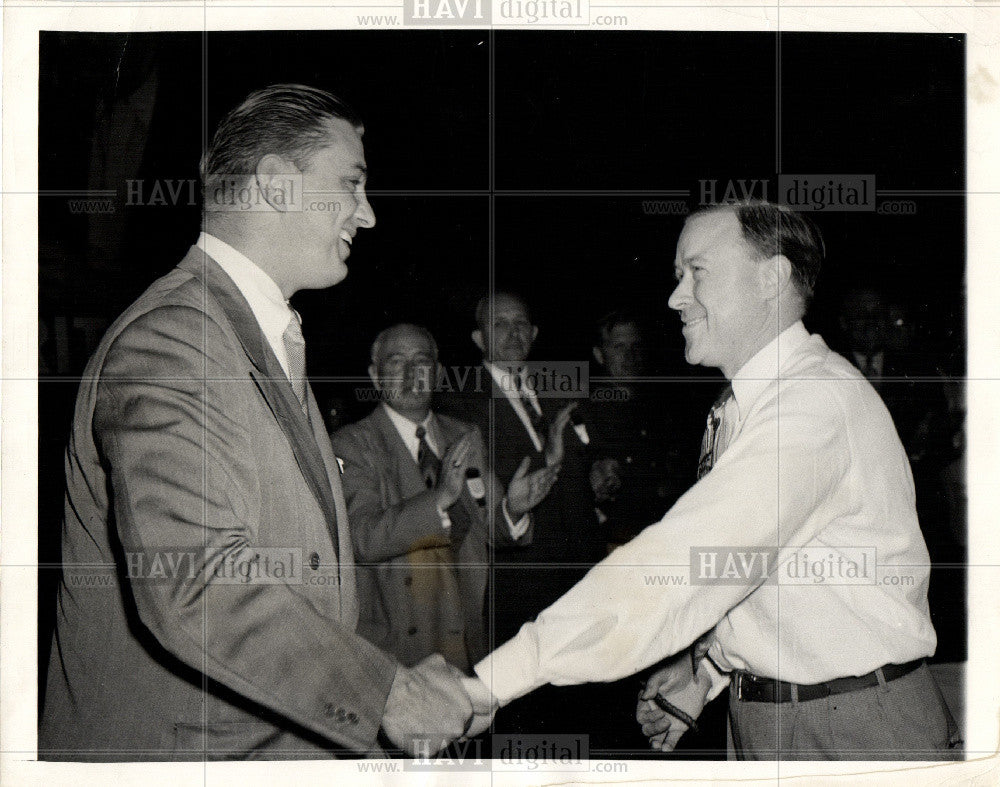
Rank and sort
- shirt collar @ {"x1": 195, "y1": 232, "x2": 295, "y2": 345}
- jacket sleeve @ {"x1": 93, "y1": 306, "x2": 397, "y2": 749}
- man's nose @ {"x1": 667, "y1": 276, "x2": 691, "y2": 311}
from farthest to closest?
man's nose @ {"x1": 667, "y1": 276, "x2": 691, "y2": 311} < shirt collar @ {"x1": 195, "y1": 232, "x2": 295, "y2": 345} < jacket sleeve @ {"x1": 93, "y1": 306, "x2": 397, "y2": 749}

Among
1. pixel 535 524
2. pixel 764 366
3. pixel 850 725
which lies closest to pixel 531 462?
pixel 535 524

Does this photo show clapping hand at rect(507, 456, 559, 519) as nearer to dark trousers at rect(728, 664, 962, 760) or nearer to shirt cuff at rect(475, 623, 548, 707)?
shirt cuff at rect(475, 623, 548, 707)

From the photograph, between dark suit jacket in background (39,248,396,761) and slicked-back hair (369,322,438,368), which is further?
slicked-back hair (369,322,438,368)

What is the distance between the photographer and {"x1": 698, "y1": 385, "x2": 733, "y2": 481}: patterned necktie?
262cm

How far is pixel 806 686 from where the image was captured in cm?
252

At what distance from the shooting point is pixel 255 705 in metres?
2.51

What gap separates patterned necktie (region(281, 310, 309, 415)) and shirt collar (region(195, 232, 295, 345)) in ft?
0.07

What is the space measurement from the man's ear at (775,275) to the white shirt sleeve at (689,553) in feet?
0.84

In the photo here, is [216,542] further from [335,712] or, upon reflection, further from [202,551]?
[335,712]

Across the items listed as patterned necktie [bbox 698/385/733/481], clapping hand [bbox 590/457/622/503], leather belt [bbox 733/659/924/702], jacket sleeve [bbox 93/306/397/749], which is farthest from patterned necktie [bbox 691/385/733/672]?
jacket sleeve [bbox 93/306/397/749]

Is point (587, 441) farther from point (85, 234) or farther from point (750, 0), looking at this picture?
point (85, 234)

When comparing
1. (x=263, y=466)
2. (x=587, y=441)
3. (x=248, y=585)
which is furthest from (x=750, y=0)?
(x=248, y=585)

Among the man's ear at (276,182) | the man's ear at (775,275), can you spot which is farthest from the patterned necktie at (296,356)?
the man's ear at (775,275)

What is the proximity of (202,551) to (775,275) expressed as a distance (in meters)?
1.69
